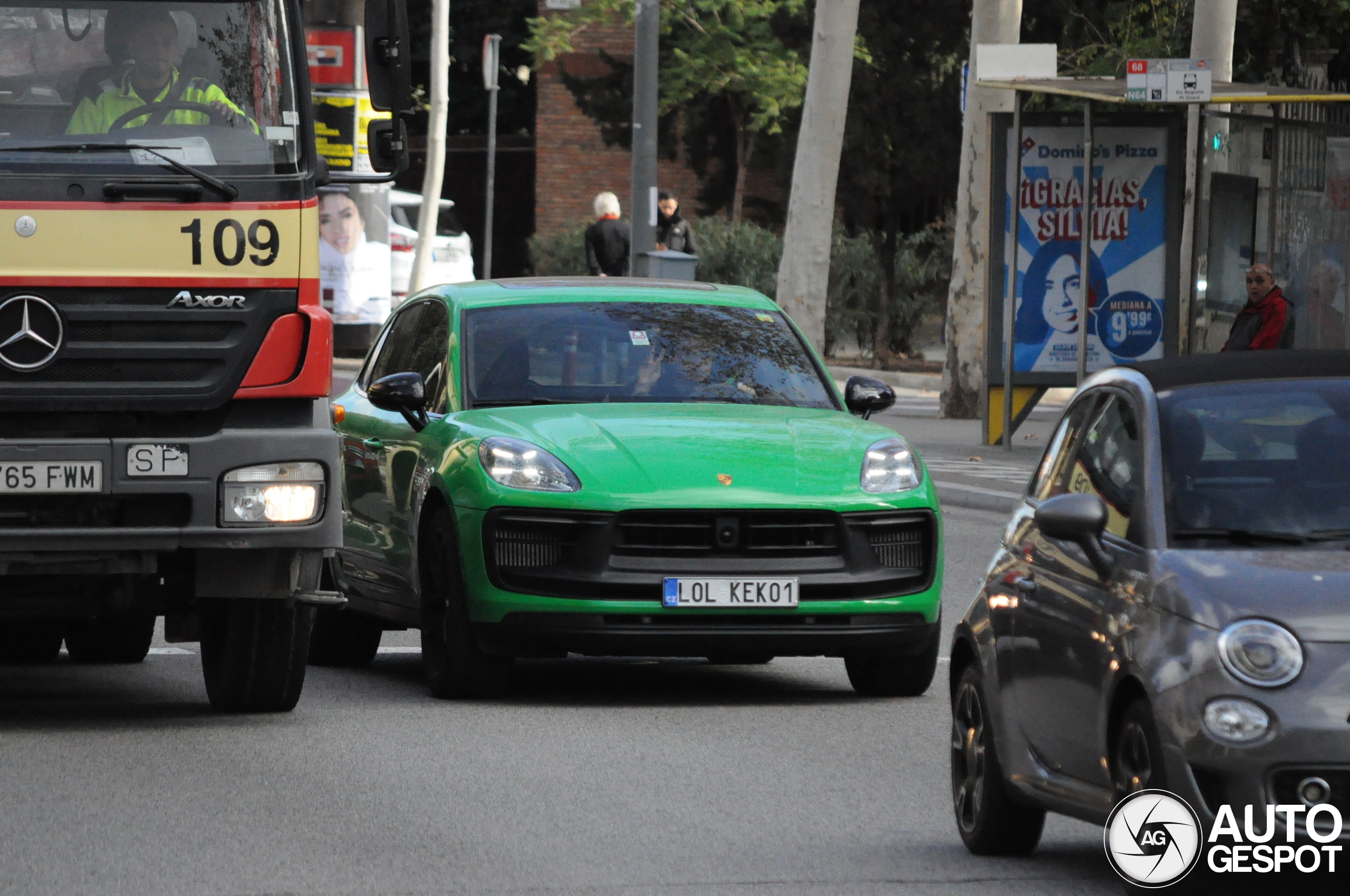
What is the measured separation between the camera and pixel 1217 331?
883 inches

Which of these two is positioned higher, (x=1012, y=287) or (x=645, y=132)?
(x=645, y=132)

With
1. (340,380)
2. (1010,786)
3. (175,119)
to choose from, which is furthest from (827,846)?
(340,380)

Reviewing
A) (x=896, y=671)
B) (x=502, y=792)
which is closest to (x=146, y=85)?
(x=502, y=792)

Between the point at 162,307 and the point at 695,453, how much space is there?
2.06 meters

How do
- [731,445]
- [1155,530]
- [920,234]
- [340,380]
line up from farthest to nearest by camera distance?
1. [920,234]
2. [340,380]
3. [731,445]
4. [1155,530]

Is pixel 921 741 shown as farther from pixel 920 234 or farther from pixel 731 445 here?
pixel 920 234

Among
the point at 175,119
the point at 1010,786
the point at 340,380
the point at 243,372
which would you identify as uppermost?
the point at 175,119

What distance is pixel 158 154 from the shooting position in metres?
9.20

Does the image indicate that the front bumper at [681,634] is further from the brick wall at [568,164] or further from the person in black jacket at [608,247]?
the brick wall at [568,164]

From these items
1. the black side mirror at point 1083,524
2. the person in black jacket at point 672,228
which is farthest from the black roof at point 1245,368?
the person in black jacket at point 672,228

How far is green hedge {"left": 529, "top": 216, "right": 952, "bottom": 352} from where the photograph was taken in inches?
1388

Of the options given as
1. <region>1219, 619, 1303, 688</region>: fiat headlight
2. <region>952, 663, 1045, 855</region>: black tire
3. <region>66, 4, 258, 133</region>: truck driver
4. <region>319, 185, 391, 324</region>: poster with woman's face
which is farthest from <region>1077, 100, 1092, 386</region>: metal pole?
<region>1219, 619, 1303, 688</region>: fiat headlight

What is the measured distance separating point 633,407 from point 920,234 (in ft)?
83.0

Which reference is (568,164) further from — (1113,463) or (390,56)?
(1113,463)
